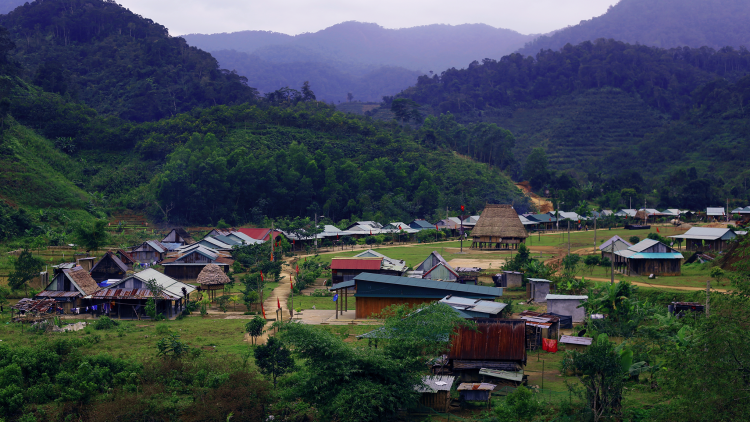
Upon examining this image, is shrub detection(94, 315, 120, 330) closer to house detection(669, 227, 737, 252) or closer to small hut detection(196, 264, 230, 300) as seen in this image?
small hut detection(196, 264, 230, 300)

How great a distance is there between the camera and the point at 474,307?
20234 mm

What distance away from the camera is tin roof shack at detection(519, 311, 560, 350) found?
19.9 m

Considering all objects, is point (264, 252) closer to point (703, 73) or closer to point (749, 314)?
point (749, 314)

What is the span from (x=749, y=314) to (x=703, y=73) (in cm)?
15674

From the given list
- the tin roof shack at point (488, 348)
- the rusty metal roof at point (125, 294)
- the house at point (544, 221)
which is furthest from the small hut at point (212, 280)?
the house at point (544, 221)

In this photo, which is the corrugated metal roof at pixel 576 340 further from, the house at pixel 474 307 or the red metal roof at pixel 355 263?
the red metal roof at pixel 355 263

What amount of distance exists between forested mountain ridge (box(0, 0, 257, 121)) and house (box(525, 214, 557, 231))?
196 ft

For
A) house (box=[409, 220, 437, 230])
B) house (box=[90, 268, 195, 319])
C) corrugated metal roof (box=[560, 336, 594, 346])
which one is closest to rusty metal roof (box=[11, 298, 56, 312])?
house (box=[90, 268, 195, 319])

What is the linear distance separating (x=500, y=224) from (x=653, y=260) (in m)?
19.8

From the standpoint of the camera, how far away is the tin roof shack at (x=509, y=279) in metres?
31.4

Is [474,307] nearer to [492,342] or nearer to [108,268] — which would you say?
[492,342]

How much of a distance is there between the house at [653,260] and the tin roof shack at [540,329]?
13351mm

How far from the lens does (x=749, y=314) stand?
10859 mm

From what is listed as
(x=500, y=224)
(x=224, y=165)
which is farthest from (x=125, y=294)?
(x=224, y=165)
